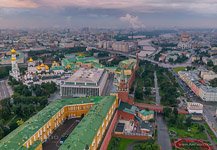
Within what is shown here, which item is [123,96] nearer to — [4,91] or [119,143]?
[119,143]

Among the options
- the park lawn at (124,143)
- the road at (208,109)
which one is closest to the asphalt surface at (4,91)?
the park lawn at (124,143)

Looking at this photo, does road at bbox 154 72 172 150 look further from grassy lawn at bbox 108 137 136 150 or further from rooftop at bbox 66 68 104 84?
rooftop at bbox 66 68 104 84

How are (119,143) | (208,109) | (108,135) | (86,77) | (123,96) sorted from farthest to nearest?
(86,77), (208,109), (123,96), (119,143), (108,135)

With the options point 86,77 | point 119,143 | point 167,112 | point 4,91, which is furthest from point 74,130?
point 4,91

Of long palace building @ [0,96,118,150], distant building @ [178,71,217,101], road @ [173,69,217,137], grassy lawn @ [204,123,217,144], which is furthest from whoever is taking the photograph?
distant building @ [178,71,217,101]

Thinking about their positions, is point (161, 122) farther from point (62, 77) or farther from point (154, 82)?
point (62, 77)

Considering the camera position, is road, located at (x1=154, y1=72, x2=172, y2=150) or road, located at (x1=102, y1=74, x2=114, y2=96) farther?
road, located at (x1=102, y1=74, x2=114, y2=96)

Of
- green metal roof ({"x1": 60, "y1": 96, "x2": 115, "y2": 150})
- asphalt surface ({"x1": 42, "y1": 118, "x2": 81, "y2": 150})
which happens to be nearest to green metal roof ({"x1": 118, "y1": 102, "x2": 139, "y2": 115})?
green metal roof ({"x1": 60, "y1": 96, "x2": 115, "y2": 150})
